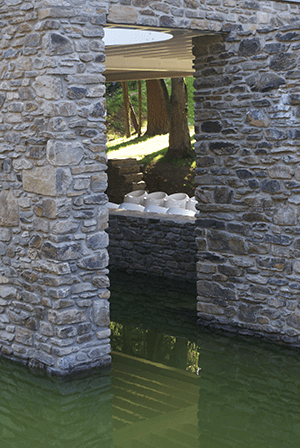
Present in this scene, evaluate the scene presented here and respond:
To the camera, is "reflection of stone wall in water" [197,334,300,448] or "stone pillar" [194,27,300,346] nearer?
"reflection of stone wall in water" [197,334,300,448]

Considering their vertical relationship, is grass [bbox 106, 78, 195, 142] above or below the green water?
above

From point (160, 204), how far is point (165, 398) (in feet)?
22.1

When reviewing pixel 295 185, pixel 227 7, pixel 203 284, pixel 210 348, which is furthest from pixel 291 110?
pixel 210 348

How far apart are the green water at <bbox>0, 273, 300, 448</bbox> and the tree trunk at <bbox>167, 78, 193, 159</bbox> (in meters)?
9.21

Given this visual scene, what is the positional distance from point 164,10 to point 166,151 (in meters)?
10.9

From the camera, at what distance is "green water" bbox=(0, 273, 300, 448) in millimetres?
4836

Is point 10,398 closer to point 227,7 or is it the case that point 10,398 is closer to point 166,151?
point 227,7

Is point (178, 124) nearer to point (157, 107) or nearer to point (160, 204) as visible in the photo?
point (157, 107)

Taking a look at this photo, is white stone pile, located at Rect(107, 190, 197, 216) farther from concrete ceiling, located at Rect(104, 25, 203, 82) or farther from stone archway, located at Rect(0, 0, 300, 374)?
stone archway, located at Rect(0, 0, 300, 374)

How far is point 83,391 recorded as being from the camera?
5.61 metres

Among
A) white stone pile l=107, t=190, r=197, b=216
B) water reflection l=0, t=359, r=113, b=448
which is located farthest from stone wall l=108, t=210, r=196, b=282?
water reflection l=0, t=359, r=113, b=448

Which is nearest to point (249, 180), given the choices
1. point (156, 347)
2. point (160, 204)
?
point (156, 347)

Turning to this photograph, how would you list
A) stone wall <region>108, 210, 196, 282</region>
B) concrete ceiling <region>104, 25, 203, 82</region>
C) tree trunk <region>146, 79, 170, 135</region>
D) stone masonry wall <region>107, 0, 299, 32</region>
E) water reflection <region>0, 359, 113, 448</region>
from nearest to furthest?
water reflection <region>0, 359, 113, 448</region> < stone masonry wall <region>107, 0, 299, 32</region> < concrete ceiling <region>104, 25, 203, 82</region> < stone wall <region>108, 210, 196, 282</region> < tree trunk <region>146, 79, 170, 135</region>

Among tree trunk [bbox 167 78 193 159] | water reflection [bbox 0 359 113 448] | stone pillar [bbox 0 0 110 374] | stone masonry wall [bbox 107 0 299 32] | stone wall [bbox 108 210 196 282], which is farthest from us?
tree trunk [bbox 167 78 193 159]
